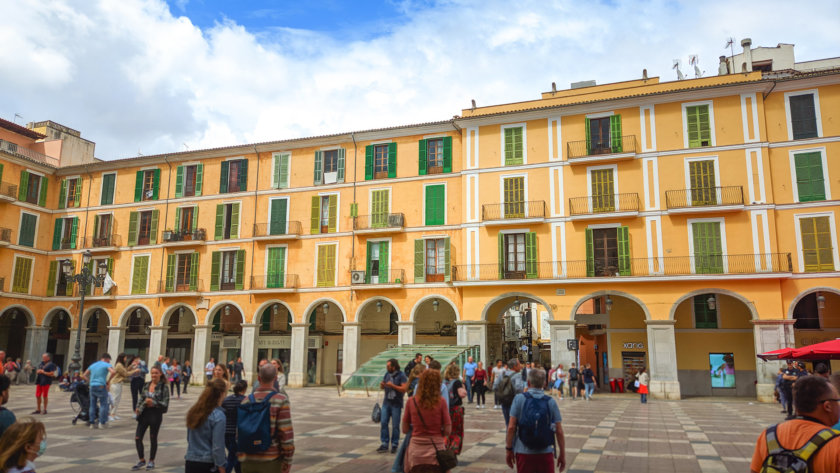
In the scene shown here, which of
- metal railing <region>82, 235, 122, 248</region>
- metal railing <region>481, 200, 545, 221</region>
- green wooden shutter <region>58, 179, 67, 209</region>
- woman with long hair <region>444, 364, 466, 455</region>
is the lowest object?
woman with long hair <region>444, 364, 466, 455</region>

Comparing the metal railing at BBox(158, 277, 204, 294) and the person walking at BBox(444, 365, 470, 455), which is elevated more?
the metal railing at BBox(158, 277, 204, 294)

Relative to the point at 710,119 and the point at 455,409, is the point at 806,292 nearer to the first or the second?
the point at 710,119

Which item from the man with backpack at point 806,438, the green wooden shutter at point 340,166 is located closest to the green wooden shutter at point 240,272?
the green wooden shutter at point 340,166

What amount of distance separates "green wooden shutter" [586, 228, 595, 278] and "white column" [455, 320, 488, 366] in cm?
530

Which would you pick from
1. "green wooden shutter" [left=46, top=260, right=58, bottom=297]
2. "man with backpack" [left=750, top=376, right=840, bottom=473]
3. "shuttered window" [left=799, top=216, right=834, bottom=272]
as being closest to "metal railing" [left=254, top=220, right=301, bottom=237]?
"green wooden shutter" [left=46, top=260, right=58, bottom=297]

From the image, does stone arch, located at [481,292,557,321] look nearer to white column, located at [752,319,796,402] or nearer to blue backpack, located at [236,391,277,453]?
white column, located at [752,319,796,402]

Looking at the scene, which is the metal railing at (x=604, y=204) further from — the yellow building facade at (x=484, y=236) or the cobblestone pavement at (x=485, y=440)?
the cobblestone pavement at (x=485, y=440)

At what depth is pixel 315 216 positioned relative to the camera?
32406 mm

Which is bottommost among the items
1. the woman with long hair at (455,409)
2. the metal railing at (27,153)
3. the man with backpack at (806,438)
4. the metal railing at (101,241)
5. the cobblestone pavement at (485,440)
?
the cobblestone pavement at (485,440)

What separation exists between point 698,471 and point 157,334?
3135 cm

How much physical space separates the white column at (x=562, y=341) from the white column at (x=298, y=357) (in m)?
13.0

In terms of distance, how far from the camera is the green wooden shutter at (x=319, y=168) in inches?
1292

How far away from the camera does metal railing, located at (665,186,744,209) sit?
25.3 m

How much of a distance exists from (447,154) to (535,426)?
25720 millimetres
